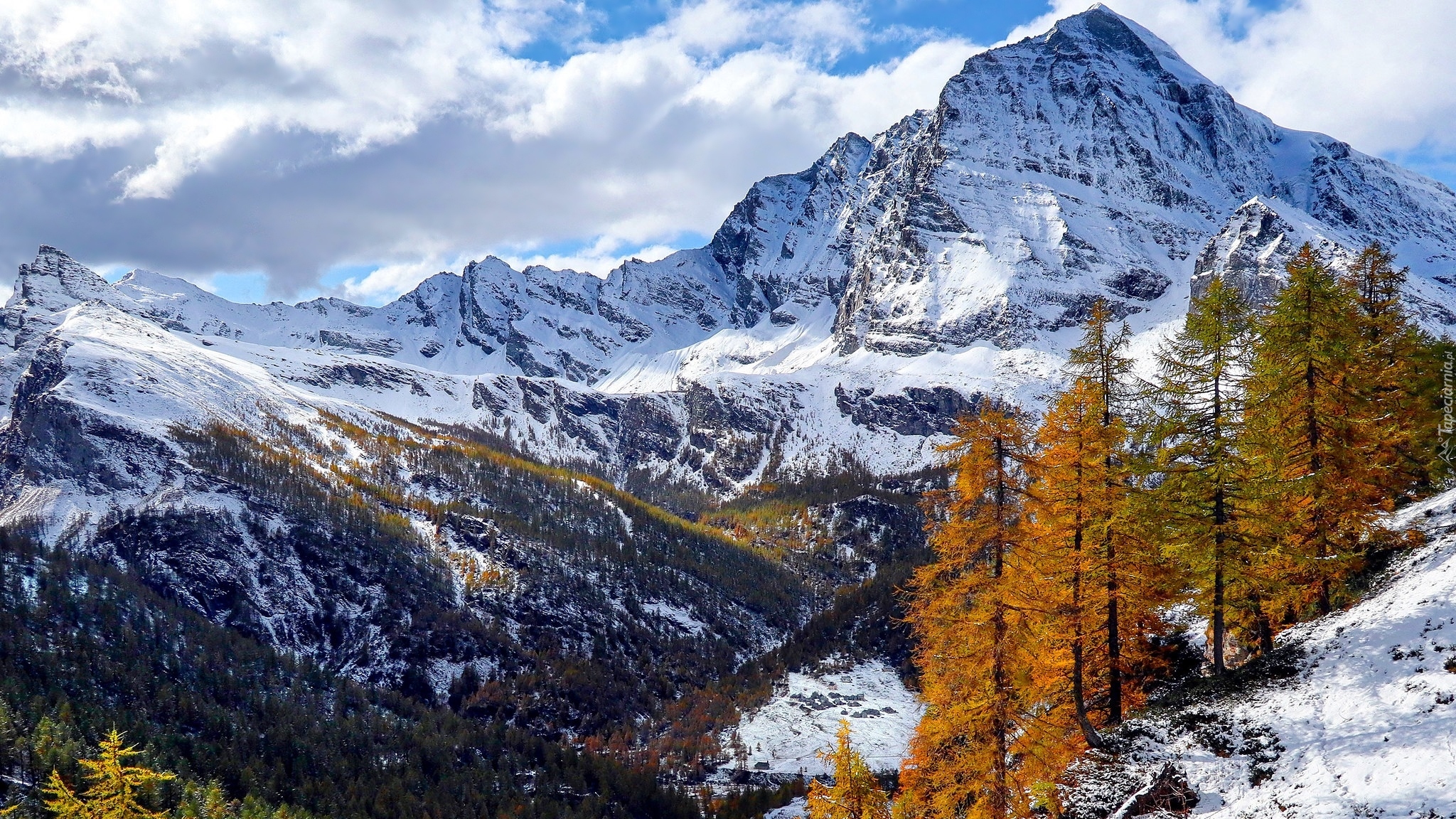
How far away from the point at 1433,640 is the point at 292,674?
185057 mm

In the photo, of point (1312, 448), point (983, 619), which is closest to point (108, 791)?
point (983, 619)

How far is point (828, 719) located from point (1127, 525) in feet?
505

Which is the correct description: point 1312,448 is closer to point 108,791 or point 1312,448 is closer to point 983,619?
point 983,619

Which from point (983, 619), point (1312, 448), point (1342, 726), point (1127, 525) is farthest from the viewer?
point (1312, 448)

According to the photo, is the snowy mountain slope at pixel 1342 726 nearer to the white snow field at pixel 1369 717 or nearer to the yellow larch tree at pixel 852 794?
the white snow field at pixel 1369 717

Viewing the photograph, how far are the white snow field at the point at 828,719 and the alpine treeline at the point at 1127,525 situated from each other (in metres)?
121

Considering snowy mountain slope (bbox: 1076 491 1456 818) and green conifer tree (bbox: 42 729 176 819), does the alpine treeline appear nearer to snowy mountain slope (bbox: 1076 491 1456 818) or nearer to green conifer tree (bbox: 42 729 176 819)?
snowy mountain slope (bbox: 1076 491 1456 818)

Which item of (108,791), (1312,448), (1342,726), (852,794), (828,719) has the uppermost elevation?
(1312,448)

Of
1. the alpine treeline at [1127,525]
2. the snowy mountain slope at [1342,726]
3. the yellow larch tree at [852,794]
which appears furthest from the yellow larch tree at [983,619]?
the snowy mountain slope at [1342,726]

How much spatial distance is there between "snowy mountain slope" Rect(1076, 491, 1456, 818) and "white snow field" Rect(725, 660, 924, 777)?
409 ft

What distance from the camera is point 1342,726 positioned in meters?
21.6

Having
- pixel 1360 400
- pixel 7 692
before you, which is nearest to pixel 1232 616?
pixel 1360 400

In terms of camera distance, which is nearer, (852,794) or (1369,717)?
(1369,717)

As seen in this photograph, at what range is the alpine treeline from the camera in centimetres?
2641
